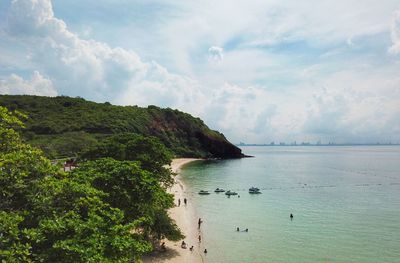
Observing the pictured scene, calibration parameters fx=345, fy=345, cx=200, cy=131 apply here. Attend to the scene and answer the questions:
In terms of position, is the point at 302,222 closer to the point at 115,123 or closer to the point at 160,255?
the point at 160,255

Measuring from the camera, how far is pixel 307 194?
242 ft

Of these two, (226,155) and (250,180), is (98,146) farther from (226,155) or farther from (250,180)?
(226,155)

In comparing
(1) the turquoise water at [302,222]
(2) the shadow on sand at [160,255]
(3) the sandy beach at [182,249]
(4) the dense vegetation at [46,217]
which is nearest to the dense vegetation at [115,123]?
(1) the turquoise water at [302,222]

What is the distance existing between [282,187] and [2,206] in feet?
244

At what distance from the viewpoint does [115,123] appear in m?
146

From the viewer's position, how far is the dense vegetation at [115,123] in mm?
130000

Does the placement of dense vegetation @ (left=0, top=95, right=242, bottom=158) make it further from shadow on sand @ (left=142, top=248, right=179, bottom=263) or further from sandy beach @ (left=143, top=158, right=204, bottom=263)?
shadow on sand @ (left=142, top=248, right=179, bottom=263)

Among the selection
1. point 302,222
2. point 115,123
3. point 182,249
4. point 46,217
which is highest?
point 115,123

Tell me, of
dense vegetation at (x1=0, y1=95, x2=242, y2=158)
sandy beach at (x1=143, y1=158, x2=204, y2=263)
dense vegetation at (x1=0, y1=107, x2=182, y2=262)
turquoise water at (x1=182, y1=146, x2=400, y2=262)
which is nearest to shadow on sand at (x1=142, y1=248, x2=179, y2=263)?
sandy beach at (x1=143, y1=158, x2=204, y2=263)

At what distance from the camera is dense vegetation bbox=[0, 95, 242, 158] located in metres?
130

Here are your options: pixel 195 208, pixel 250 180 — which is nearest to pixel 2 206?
pixel 195 208

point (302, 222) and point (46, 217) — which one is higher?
point (46, 217)

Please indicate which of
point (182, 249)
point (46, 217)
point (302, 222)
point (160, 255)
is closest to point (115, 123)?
point (302, 222)

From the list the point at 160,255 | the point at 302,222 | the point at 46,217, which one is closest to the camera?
the point at 46,217
